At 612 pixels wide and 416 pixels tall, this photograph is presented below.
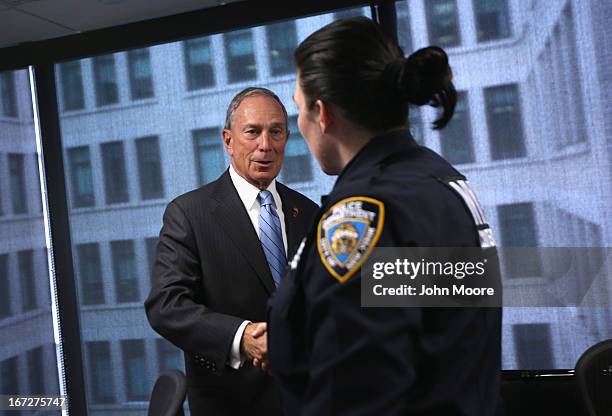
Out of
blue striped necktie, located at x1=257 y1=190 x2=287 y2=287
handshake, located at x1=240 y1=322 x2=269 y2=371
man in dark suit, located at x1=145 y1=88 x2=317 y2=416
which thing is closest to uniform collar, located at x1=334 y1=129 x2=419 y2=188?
handshake, located at x1=240 y1=322 x2=269 y2=371

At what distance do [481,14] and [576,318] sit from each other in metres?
1.17

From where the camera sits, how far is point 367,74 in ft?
2.63

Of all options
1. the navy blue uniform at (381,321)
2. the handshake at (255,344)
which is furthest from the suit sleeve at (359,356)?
the handshake at (255,344)

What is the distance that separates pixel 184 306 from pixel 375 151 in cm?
79

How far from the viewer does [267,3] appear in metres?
2.39

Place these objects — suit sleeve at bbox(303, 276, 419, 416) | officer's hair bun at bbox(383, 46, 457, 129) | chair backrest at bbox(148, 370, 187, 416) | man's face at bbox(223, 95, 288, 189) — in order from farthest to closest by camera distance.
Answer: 1. man's face at bbox(223, 95, 288, 189)
2. chair backrest at bbox(148, 370, 187, 416)
3. officer's hair bun at bbox(383, 46, 457, 129)
4. suit sleeve at bbox(303, 276, 419, 416)

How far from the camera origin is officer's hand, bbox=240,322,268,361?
1.30 m

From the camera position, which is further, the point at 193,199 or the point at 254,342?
the point at 193,199

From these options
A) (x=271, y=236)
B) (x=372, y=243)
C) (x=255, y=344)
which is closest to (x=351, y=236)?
(x=372, y=243)

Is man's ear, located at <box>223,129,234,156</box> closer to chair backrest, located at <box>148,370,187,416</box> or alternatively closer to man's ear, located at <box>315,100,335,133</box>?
chair backrest, located at <box>148,370,187,416</box>

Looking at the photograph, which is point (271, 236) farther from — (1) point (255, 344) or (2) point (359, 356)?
(2) point (359, 356)

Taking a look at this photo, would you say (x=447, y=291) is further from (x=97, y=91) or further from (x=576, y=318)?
(x=97, y=91)

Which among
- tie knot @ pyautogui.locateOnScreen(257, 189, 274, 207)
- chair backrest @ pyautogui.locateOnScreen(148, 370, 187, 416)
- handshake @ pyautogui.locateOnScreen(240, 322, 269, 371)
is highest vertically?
tie knot @ pyautogui.locateOnScreen(257, 189, 274, 207)

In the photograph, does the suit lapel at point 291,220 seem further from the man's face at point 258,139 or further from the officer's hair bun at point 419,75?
the officer's hair bun at point 419,75
